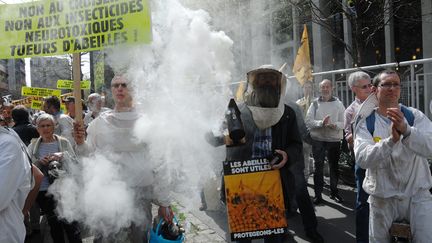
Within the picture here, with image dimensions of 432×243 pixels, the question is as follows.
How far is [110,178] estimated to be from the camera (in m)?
3.69

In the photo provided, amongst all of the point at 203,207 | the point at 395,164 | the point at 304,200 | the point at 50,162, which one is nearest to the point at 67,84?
the point at 203,207

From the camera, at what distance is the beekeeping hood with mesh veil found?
3711 mm

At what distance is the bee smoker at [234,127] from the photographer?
3.45 metres

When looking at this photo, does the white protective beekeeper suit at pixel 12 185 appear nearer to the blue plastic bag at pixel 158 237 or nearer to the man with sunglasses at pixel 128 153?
the man with sunglasses at pixel 128 153

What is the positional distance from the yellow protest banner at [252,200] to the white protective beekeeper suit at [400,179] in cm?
74

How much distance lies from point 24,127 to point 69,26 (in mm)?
2442

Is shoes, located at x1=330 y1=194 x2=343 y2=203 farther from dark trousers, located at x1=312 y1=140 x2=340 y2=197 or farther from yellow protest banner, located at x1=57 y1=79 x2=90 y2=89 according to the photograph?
yellow protest banner, located at x1=57 y1=79 x2=90 y2=89

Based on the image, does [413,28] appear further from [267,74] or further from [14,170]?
[14,170]

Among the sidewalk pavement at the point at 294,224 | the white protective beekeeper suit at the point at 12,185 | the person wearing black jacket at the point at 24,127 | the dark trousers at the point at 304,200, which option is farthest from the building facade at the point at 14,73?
the white protective beekeeper suit at the point at 12,185

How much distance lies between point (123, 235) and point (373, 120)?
244 cm

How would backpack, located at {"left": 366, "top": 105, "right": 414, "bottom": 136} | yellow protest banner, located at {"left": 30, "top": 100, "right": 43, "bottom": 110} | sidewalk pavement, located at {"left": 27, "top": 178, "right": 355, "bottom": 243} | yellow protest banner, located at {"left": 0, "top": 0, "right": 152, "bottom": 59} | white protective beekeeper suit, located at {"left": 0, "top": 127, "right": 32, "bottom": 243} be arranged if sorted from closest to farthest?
white protective beekeeper suit, located at {"left": 0, "top": 127, "right": 32, "bottom": 243} → backpack, located at {"left": 366, "top": 105, "right": 414, "bottom": 136} → yellow protest banner, located at {"left": 0, "top": 0, "right": 152, "bottom": 59} → sidewalk pavement, located at {"left": 27, "top": 178, "right": 355, "bottom": 243} → yellow protest banner, located at {"left": 30, "top": 100, "right": 43, "bottom": 110}

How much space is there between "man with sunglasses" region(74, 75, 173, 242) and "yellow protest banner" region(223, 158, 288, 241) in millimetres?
666

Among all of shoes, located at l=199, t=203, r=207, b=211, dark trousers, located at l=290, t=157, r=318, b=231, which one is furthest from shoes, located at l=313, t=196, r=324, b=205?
shoes, located at l=199, t=203, r=207, b=211

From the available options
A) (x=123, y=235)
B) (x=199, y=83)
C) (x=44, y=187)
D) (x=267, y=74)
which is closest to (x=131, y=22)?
(x=199, y=83)
